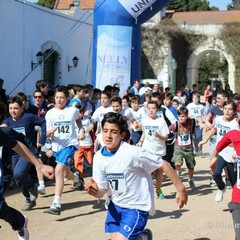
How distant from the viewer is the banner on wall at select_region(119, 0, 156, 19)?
54.3ft

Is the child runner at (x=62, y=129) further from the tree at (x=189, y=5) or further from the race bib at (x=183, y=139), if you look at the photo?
the tree at (x=189, y=5)

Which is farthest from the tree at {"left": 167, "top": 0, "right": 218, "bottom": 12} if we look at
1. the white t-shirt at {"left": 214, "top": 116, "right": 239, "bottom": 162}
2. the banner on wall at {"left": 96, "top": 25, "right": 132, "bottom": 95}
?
the white t-shirt at {"left": 214, "top": 116, "right": 239, "bottom": 162}

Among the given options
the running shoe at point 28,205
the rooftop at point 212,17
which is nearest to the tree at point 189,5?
the rooftop at point 212,17

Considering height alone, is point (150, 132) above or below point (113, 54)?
below

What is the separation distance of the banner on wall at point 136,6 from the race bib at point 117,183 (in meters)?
12.7

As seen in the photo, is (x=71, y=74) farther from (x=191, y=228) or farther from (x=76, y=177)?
(x=191, y=228)

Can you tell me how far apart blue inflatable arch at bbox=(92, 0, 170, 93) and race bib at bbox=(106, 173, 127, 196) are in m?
12.4

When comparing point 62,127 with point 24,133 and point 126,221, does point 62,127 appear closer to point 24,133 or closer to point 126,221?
point 24,133

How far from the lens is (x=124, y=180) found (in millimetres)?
4383

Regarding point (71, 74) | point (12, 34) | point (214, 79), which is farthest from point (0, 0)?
point (214, 79)

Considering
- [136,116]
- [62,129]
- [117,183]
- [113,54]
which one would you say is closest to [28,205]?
[62,129]

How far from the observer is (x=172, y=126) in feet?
30.1

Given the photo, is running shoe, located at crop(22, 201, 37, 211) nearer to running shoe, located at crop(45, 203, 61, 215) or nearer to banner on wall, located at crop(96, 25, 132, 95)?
running shoe, located at crop(45, 203, 61, 215)

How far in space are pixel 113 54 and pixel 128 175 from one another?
12629 millimetres
